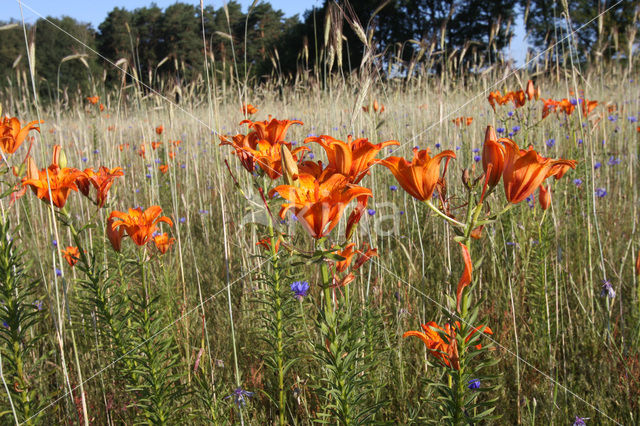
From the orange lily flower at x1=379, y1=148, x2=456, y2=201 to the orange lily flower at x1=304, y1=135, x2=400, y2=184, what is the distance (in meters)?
0.07

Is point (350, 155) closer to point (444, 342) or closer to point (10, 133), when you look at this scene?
point (444, 342)

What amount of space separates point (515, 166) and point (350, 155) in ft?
1.12

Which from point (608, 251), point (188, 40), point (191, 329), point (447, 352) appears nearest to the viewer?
point (447, 352)

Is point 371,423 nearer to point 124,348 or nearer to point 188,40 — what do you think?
point 124,348

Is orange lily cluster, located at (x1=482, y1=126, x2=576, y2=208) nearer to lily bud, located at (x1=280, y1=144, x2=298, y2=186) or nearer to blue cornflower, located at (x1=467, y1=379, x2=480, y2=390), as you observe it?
lily bud, located at (x1=280, y1=144, x2=298, y2=186)

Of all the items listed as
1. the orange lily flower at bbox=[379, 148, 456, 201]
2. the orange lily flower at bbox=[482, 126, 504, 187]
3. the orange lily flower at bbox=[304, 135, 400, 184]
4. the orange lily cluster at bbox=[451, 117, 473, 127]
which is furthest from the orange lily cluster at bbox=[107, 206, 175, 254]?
the orange lily cluster at bbox=[451, 117, 473, 127]

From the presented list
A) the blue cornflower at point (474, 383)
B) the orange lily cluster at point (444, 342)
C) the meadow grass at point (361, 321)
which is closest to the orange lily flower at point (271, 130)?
the meadow grass at point (361, 321)

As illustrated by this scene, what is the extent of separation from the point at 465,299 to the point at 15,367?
1412 millimetres

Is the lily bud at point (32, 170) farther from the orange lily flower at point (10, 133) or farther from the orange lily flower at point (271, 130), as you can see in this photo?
the orange lily flower at point (271, 130)

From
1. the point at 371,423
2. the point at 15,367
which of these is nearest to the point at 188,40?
the point at 15,367

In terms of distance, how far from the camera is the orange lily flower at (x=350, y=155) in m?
0.93

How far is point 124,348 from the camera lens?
1.41 meters

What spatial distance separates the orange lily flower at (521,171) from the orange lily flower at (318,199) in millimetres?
299

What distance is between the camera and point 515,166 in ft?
2.77
